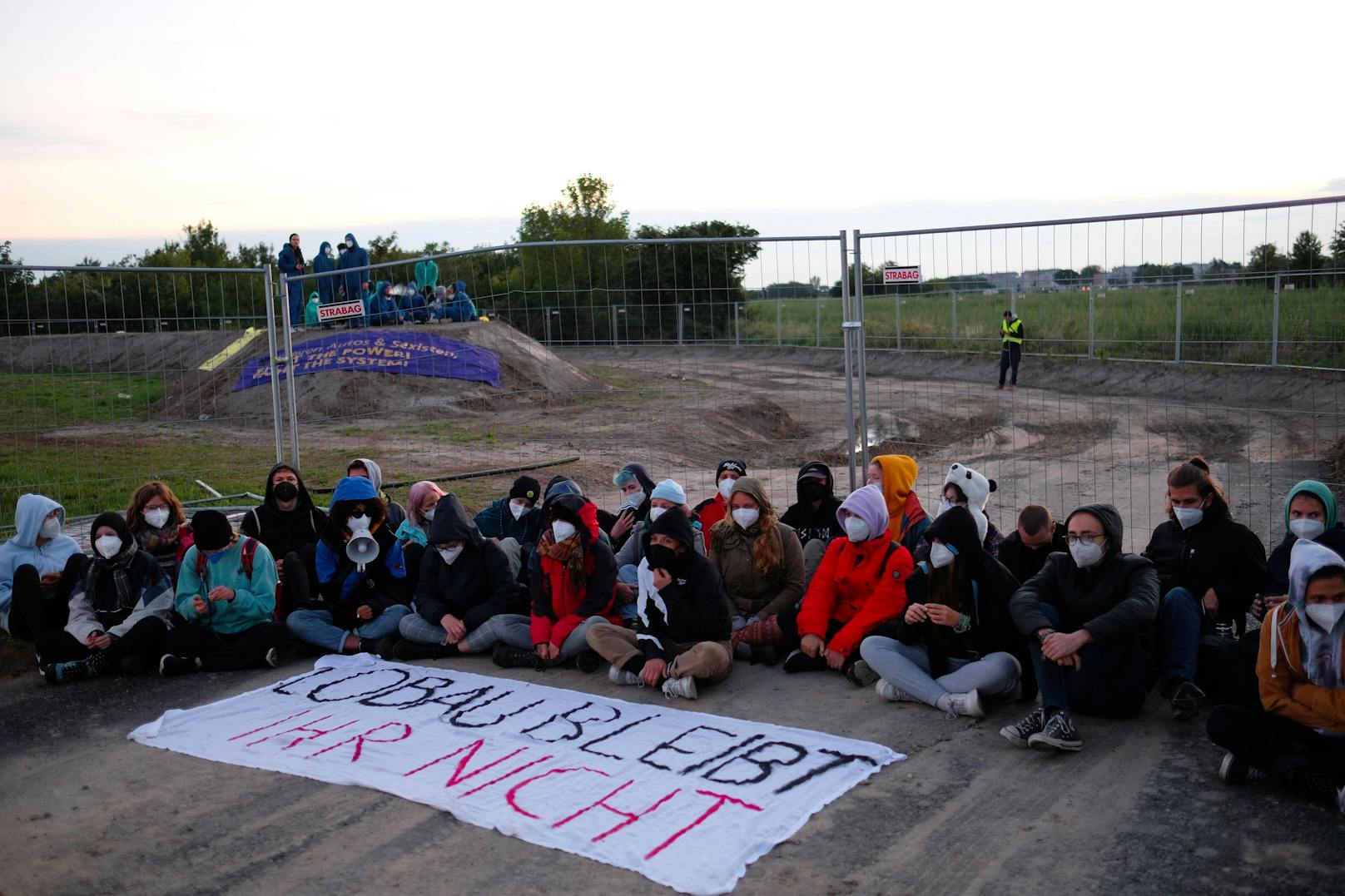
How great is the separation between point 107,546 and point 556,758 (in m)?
3.82

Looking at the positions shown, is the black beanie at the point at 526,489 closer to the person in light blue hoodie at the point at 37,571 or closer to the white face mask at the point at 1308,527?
the person in light blue hoodie at the point at 37,571

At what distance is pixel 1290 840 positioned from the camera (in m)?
4.53

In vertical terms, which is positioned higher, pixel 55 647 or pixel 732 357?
pixel 732 357

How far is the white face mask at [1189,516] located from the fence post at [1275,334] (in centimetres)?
171

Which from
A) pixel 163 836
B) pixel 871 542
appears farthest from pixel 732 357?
pixel 163 836

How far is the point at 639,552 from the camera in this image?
334 inches

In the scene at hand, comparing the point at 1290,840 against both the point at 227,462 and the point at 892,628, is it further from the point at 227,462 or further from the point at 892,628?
the point at 227,462

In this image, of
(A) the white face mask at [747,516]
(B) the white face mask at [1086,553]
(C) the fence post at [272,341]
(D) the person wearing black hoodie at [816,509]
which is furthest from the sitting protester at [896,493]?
(C) the fence post at [272,341]

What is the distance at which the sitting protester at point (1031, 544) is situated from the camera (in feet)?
22.0

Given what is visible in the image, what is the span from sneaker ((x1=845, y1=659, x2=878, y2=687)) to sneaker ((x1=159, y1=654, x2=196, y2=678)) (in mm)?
4383

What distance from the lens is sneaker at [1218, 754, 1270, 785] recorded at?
16.7 ft

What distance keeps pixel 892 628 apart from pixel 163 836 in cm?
397

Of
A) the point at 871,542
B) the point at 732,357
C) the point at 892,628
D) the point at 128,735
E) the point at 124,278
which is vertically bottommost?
the point at 128,735

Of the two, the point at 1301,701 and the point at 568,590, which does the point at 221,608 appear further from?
the point at 1301,701
